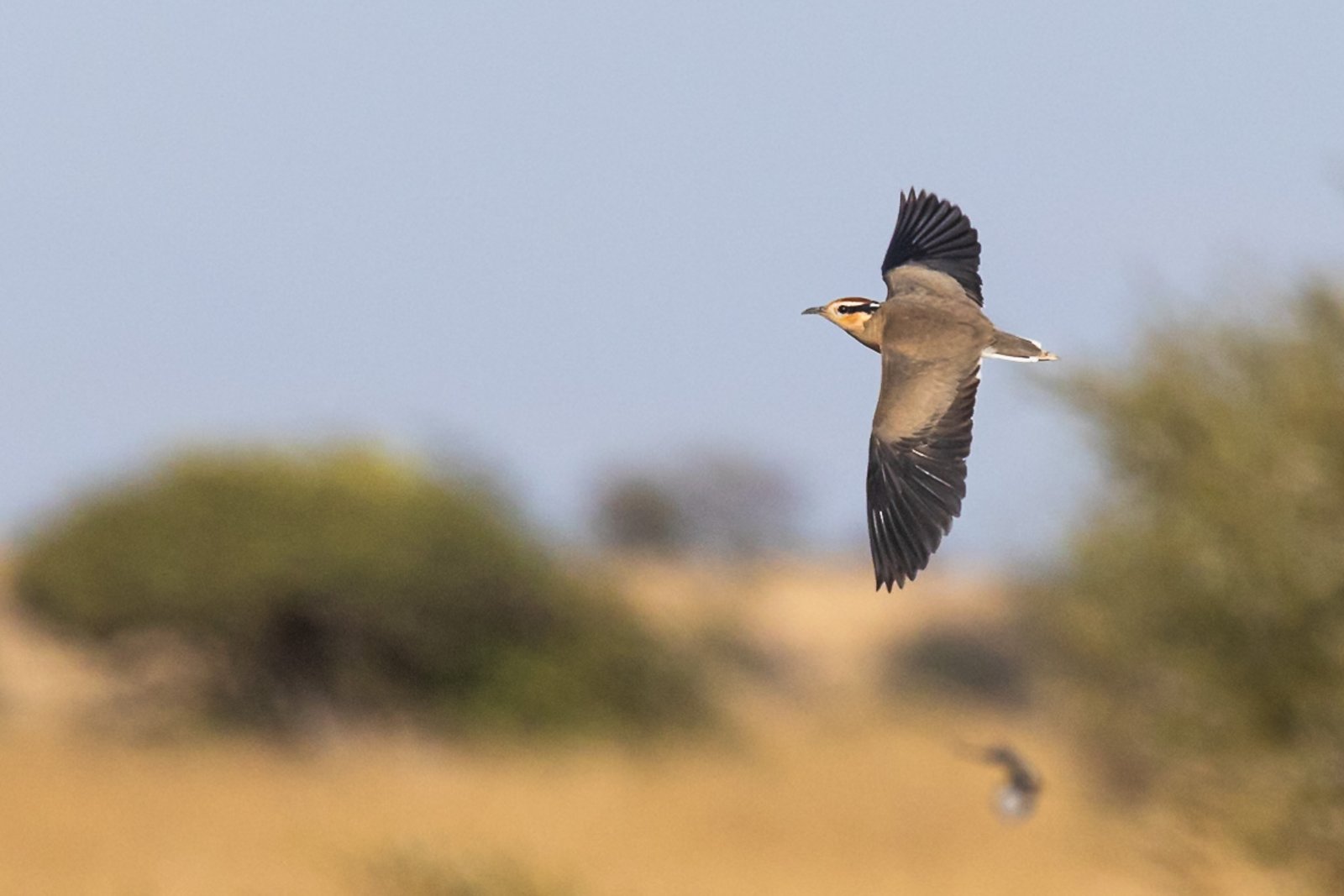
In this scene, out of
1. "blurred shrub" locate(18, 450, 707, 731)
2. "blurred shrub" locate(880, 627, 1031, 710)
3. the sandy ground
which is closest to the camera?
the sandy ground

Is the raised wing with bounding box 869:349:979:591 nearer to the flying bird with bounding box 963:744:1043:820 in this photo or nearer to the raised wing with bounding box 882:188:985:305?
the raised wing with bounding box 882:188:985:305

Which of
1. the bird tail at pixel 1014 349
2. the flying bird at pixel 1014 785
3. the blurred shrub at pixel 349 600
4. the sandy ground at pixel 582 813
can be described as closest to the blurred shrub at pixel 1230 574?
the sandy ground at pixel 582 813

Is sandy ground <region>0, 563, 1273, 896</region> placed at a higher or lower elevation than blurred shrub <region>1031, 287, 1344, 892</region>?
higher

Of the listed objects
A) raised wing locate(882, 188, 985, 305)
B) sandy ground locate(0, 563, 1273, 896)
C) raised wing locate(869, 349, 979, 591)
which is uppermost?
sandy ground locate(0, 563, 1273, 896)

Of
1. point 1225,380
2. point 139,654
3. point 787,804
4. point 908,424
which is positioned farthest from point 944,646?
point 908,424

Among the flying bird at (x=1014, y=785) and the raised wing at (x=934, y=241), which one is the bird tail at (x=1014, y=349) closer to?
the raised wing at (x=934, y=241)

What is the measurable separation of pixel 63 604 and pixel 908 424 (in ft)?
112

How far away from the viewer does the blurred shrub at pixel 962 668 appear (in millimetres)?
49750

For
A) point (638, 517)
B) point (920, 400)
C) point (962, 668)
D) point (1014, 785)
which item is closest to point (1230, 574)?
point (1014, 785)

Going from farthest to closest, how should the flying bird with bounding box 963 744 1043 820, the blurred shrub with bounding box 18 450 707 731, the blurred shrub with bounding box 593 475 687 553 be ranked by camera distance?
1. the blurred shrub with bounding box 593 475 687 553
2. the blurred shrub with bounding box 18 450 707 731
3. the flying bird with bounding box 963 744 1043 820

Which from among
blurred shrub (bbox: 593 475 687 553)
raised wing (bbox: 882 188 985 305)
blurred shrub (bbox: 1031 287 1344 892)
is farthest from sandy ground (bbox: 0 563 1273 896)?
blurred shrub (bbox: 593 475 687 553)

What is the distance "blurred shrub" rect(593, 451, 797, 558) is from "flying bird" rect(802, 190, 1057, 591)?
182 ft

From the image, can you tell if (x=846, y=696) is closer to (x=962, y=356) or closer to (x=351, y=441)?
(x=351, y=441)

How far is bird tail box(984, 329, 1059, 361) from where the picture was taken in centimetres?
246
